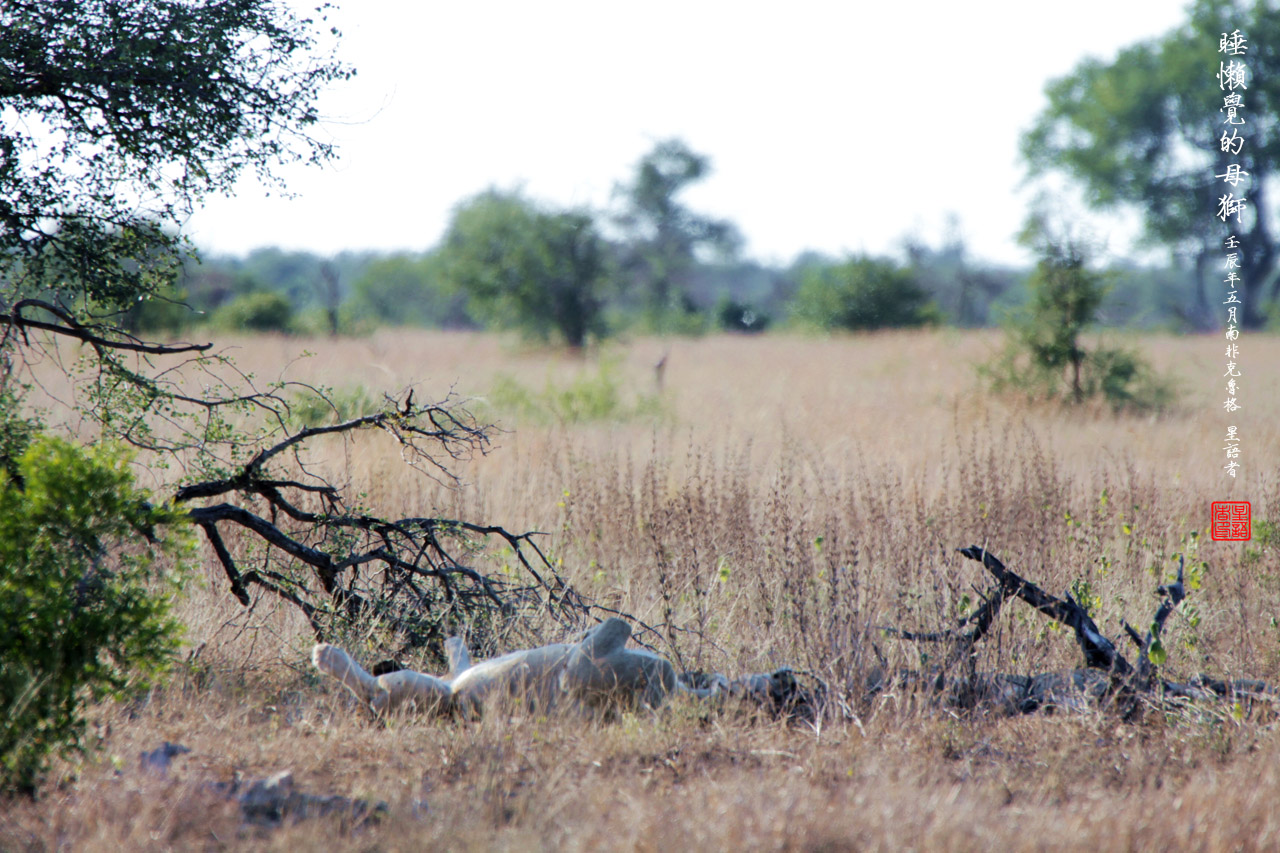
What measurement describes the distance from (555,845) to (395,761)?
2.85ft

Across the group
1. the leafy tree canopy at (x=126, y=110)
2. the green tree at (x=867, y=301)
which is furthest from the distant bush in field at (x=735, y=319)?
the leafy tree canopy at (x=126, y=110)

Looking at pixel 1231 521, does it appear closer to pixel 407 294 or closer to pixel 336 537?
pixel 336 537

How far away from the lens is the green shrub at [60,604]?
2.78 meters

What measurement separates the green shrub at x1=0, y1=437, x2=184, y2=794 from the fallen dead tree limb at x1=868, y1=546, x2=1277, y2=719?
291 cm

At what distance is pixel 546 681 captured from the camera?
3.68 m

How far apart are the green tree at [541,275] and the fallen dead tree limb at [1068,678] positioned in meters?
25.0

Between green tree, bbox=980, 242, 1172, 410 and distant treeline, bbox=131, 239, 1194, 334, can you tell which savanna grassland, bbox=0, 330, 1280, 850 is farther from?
green tree, bbox=980, 242, 1172, 410

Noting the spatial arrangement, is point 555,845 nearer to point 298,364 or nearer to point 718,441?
point 718,441

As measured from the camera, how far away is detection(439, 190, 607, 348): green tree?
29516mm

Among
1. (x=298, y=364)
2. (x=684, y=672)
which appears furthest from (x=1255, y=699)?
(x=298, y=364)

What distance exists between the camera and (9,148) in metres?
4.43

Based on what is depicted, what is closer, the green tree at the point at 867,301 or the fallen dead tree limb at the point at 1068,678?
the fallen dead tree limb at the point at 1068,678

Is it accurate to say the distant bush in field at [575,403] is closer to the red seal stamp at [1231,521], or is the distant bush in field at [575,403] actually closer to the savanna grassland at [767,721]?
the savanna grassland at [767,721]

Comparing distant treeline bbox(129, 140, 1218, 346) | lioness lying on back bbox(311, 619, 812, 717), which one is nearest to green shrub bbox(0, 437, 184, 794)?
lioness lying on back bbox(311, 619, 812, 717)
